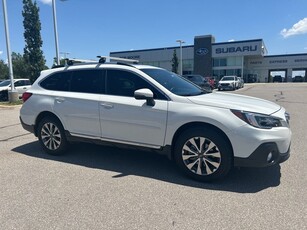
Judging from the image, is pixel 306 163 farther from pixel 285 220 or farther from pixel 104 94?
pixel 104 94

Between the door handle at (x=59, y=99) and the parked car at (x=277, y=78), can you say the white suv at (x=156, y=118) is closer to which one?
the door handle at (x=59, y=99)

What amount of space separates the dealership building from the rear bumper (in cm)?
5333

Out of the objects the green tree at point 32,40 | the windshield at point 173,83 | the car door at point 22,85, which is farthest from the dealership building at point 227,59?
the windshield at point 173,83

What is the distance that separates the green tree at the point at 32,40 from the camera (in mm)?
29922

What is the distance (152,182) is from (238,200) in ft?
4.13

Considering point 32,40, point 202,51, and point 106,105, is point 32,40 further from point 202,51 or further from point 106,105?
point 202,51

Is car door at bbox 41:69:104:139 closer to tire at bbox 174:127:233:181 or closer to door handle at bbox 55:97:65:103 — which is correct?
door handle at bbox 55:97:65:103

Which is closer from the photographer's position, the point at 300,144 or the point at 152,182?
the point at 152,182

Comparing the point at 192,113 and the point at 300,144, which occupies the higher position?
the point at 192,113

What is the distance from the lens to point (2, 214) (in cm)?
331

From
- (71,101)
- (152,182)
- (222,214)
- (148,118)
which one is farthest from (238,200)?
(71,101)

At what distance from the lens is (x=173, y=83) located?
4.92m

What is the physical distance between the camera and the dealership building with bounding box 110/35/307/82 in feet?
194

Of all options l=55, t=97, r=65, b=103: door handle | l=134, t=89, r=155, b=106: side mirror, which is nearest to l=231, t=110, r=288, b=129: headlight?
l=134, t=89, r=155, b=106: side mirror
